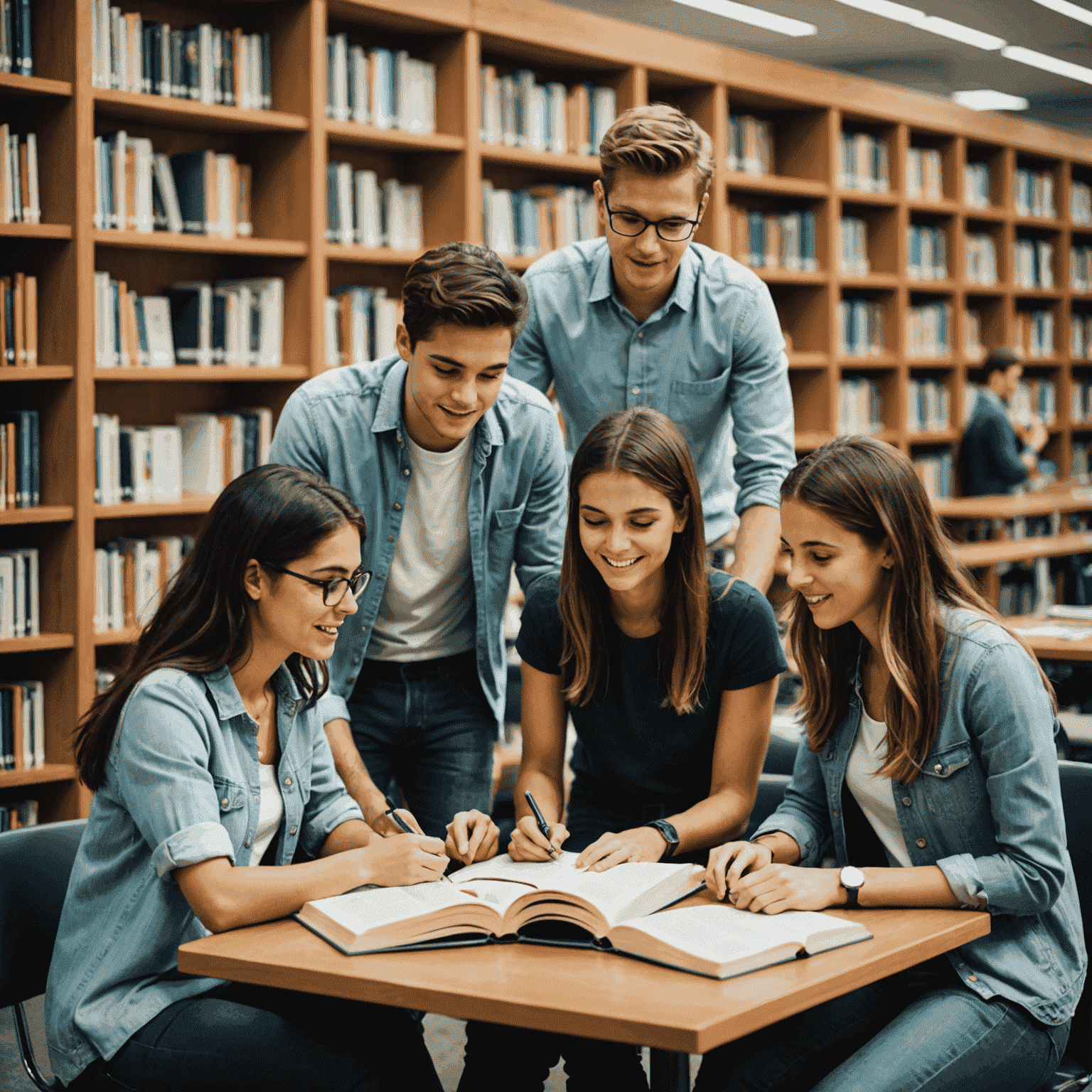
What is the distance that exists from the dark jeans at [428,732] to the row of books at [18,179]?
2.14m

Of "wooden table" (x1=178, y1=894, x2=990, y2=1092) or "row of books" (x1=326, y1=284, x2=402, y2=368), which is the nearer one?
"wooden table" (x1=178, y1=894, x2=990, y2=1092)

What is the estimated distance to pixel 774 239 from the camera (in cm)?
607

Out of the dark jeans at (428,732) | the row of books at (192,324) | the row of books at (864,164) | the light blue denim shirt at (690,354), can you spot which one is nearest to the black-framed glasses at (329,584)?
the dark jeans at (428,732)

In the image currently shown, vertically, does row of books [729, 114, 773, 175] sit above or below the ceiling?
below

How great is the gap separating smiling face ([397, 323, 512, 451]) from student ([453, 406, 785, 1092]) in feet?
0.63

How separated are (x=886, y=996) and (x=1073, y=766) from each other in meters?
0.48

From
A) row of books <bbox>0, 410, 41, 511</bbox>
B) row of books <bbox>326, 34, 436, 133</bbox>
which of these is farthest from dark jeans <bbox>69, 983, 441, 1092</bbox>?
row of books <bbox>326, 34, 436, 133</bbox>

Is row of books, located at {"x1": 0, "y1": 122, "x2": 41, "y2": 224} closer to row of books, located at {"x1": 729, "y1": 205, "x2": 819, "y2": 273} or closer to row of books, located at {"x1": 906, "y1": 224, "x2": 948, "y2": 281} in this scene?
row of books, located at {"x1": 729, "y1": 205, "x2": 819, "y2": 273}

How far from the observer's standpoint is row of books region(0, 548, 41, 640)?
147 inches

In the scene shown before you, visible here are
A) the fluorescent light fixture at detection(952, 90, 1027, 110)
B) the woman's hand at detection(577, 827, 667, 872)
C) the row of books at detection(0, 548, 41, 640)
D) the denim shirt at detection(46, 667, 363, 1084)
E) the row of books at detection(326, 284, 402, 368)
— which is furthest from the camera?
the fluorescent light fixture at detection(952, 90, 1027, 110)

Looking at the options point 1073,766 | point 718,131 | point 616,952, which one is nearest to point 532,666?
point 616,952

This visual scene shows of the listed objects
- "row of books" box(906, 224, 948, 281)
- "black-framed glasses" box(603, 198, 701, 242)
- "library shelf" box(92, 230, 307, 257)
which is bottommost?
"black-framed glasses" box(603, 198, 701, 242)

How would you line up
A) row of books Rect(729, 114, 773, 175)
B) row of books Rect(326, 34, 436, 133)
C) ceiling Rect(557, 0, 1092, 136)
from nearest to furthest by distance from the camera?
row of books Rect(326, 34, 436, 133)
row of books Rect(729, 114, 773, 175)
ceiling Rect(557, 0, 1092, 136)

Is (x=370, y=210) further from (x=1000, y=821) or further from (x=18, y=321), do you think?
(x=1000, y=821)
